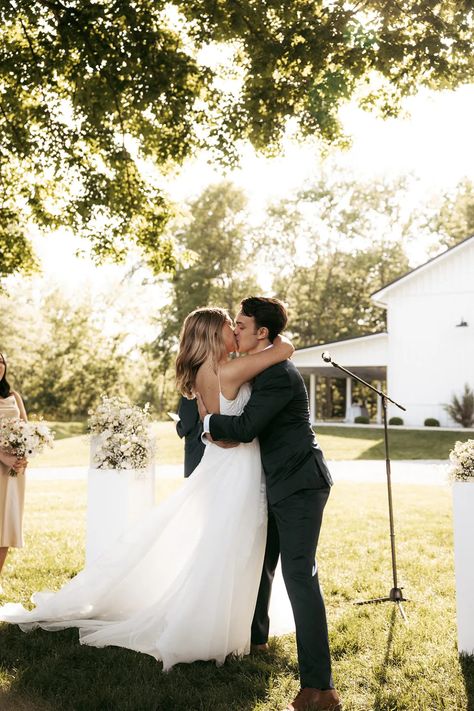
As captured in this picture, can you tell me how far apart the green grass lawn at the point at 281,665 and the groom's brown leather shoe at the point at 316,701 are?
14cm

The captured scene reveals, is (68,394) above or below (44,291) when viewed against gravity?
below

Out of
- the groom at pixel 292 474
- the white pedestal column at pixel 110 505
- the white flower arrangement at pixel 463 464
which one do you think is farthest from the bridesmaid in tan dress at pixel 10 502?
the white flower arrangement at pixel 463 464

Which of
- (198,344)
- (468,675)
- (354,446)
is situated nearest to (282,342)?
(198,344)

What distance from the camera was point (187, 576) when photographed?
504 centimetres

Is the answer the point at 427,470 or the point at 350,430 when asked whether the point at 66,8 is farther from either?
the point at 350,430

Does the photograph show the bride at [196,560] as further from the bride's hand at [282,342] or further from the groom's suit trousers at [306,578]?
the groom's suit trousers at [306,578]

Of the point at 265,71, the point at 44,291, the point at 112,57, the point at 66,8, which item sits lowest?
the point at 265,71

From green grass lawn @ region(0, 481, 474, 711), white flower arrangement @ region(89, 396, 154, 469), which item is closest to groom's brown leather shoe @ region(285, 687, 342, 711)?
green grass lawn @ region(0, 481, 474, 711)

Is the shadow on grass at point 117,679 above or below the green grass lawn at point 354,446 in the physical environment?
below

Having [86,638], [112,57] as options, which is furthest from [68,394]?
[86,638]

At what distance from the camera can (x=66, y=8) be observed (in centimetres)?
1048

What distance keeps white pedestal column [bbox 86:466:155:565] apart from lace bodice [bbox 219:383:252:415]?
1999 millimetres

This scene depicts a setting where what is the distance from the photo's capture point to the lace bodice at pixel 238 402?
16.2ft

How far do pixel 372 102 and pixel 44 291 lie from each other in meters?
51.7
